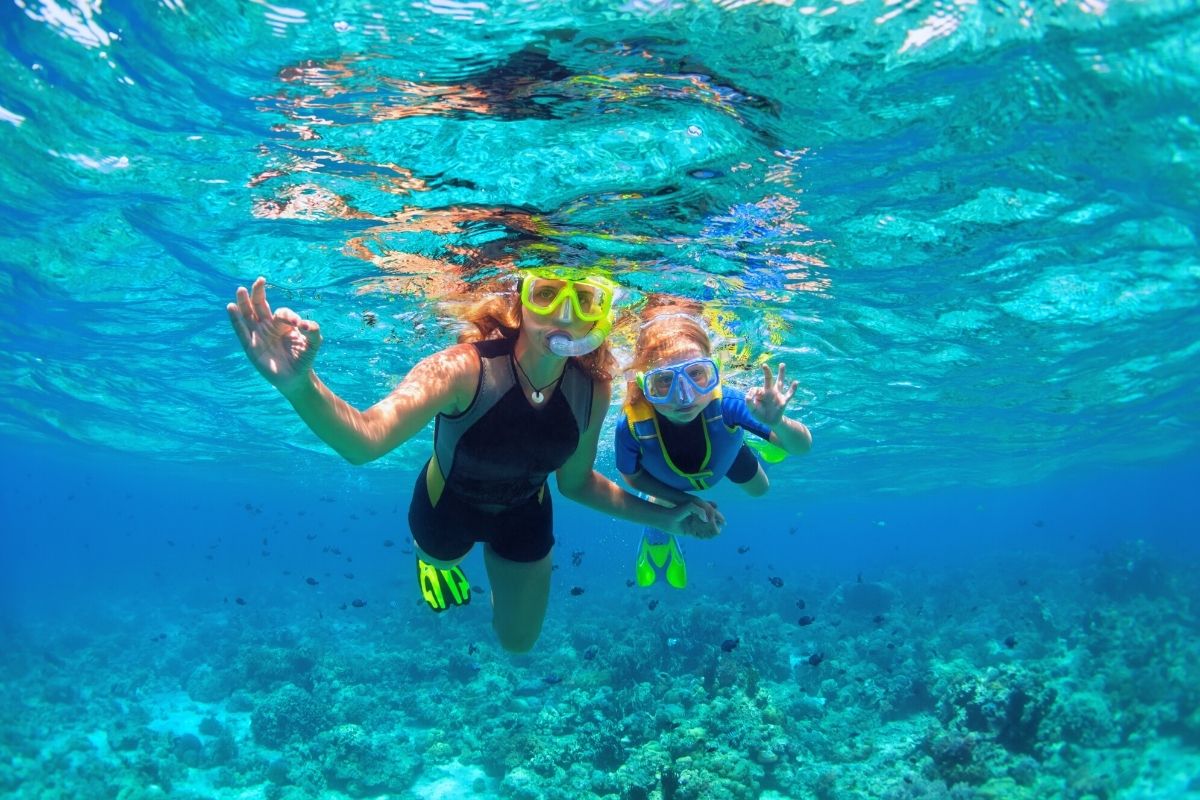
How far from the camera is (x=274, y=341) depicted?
3.23m

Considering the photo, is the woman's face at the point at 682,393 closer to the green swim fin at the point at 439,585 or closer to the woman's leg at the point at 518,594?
the woman's leg at the point at 518,594

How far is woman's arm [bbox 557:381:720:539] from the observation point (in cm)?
593

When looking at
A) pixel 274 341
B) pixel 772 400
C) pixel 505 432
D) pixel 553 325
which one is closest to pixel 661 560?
pixel 772 400

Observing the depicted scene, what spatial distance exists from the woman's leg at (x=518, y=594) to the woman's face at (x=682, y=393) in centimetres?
191

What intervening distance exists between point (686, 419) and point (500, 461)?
2252mm

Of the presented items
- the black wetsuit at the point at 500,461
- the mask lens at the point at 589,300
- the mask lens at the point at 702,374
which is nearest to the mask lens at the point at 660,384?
the mask lens at the point at 702,374

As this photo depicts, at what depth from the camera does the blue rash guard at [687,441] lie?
21.9 ft

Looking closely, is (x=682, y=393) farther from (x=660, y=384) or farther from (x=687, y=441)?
(x=687, y=441)

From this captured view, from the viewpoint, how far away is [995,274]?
42.2 feet

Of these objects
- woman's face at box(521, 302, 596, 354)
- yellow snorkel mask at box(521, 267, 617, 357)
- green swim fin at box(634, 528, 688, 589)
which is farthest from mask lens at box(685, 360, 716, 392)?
green swim fin at box(634, 528, 688, 589)

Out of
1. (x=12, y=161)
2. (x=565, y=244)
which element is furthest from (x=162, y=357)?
(x=565, y=244)

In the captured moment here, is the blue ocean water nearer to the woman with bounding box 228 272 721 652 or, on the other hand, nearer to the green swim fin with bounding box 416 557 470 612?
the woman with bounding box 228 272 721 652

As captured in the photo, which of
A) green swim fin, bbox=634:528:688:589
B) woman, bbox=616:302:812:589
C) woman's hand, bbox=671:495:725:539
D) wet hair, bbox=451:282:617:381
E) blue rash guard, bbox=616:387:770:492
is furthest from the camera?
green swim fin, bbox=634:528:688:589

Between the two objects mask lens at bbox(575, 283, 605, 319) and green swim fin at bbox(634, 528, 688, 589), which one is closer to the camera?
mask lens at bbox(575, 283, 605, 319)
